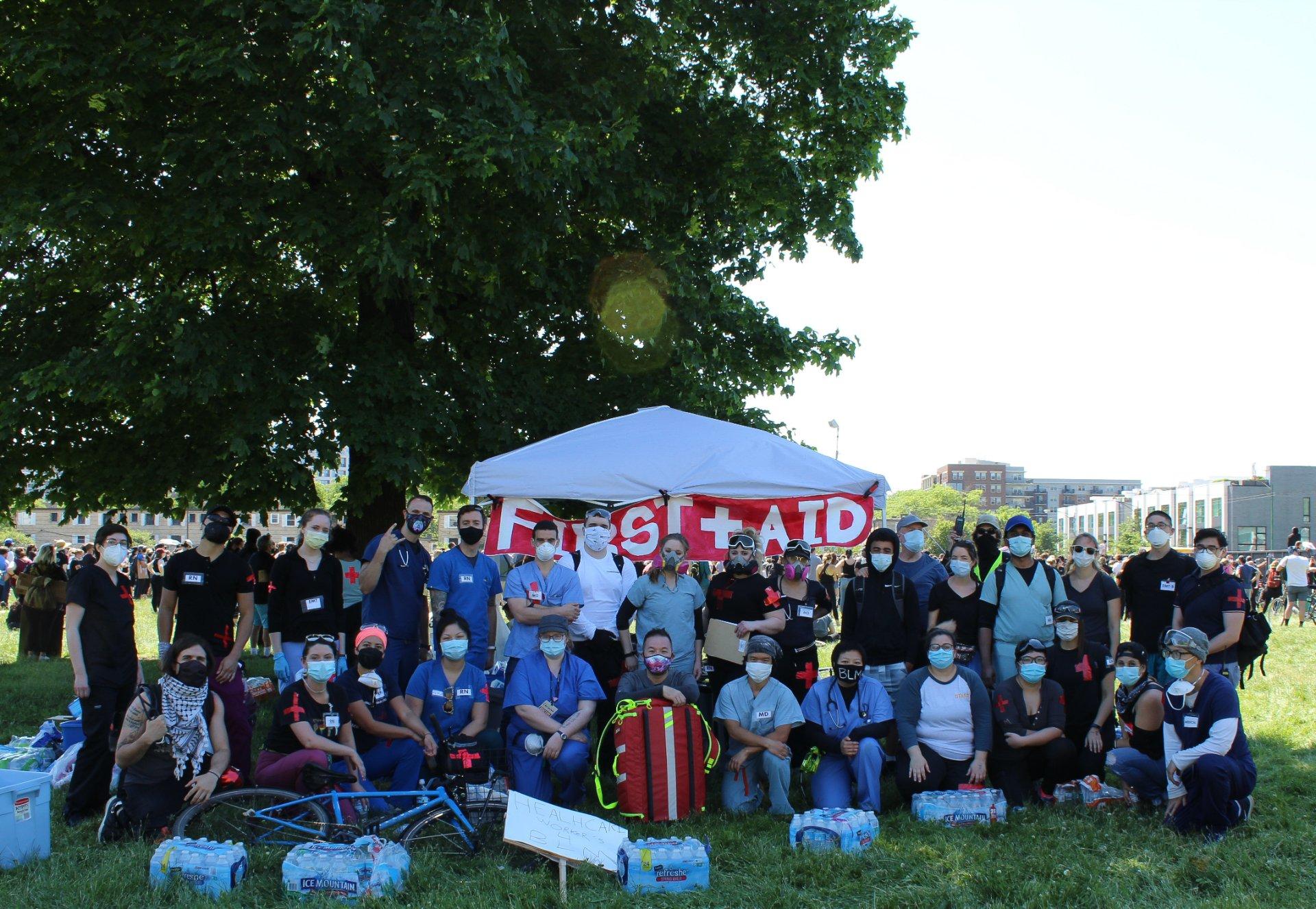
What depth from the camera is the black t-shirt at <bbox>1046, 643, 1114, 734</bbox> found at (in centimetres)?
809

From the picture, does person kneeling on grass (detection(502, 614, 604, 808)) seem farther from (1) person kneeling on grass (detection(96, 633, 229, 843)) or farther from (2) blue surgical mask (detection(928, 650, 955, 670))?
(2) blue surgical mask (detection(928, 650, 955, 670))

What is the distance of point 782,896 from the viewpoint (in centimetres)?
580

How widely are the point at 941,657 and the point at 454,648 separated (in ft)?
11.7

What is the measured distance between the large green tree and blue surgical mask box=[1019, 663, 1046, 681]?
5.73 meters

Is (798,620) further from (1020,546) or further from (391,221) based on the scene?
(391,221)

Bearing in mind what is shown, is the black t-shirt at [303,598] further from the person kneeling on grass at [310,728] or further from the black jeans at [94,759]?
the black jeans at [94,759]

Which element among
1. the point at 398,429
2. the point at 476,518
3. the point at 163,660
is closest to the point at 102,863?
the point at 163,660

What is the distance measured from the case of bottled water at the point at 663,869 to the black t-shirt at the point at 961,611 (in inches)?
127

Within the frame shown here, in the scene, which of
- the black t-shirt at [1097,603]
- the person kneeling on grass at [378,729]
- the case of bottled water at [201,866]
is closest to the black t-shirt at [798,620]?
the black t-shirt at [1097,603]

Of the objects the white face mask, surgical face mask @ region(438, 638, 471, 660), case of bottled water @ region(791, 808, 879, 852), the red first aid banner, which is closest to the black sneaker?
surgical face mask @ region(438, 638, 471, 660)

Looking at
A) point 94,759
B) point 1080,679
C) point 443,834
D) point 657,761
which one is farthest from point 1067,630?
point 94,759

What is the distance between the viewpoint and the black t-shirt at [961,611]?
8422mm

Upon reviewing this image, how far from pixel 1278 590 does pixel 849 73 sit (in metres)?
19.7

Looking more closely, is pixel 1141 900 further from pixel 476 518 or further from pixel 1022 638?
pixel 476 518
